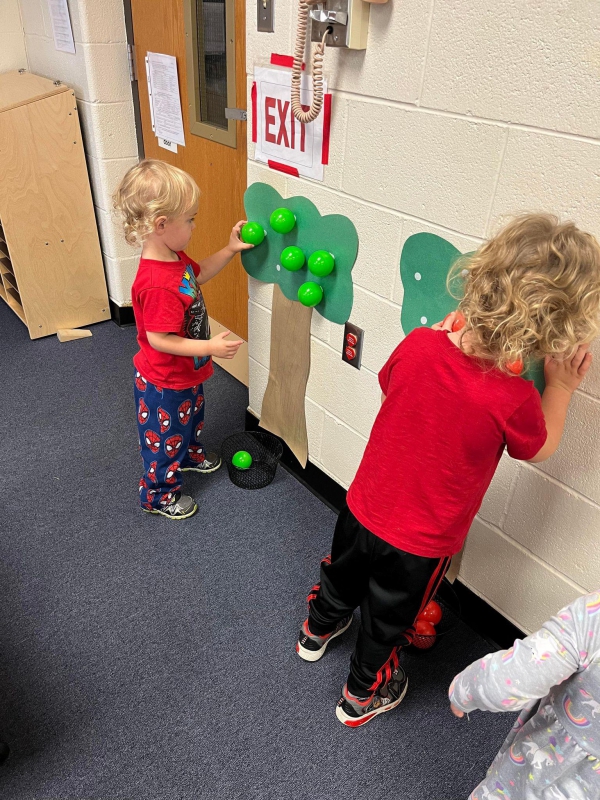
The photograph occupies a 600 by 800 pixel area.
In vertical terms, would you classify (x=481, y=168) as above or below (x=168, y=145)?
above

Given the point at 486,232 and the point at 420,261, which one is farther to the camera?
the point at 420,261

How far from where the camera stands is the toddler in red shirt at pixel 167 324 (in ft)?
5.02

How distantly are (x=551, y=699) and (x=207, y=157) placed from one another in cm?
218

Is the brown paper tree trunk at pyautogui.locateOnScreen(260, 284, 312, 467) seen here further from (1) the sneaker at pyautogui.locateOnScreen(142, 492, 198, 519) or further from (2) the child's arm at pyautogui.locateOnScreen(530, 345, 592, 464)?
(2) the child's arm at pyautogui.locateOnScreen(530, 345, 592, 464)

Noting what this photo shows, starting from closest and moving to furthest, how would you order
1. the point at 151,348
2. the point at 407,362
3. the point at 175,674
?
1. the point at 407,362
2. the point at 175,674
3. the point at 151,348

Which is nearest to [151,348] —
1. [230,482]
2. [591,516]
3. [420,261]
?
[230,482]

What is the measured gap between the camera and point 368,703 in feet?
4.59

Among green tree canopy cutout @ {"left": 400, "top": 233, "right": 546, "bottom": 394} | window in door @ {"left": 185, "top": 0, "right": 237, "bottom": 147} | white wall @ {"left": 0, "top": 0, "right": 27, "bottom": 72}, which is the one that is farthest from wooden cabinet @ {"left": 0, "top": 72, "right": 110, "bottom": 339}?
green tree canopy cutout @ {"left": 400, "top": 233, "right": 546, "bottom": 394}

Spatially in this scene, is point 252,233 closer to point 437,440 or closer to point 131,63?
point 437,440

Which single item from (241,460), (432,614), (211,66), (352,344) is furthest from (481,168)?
(211,66)

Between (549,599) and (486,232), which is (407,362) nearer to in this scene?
(486,232)

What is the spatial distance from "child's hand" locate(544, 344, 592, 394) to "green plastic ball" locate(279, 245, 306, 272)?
79cm

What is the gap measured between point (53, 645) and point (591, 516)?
1.35m

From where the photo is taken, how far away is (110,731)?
1.38 metres
